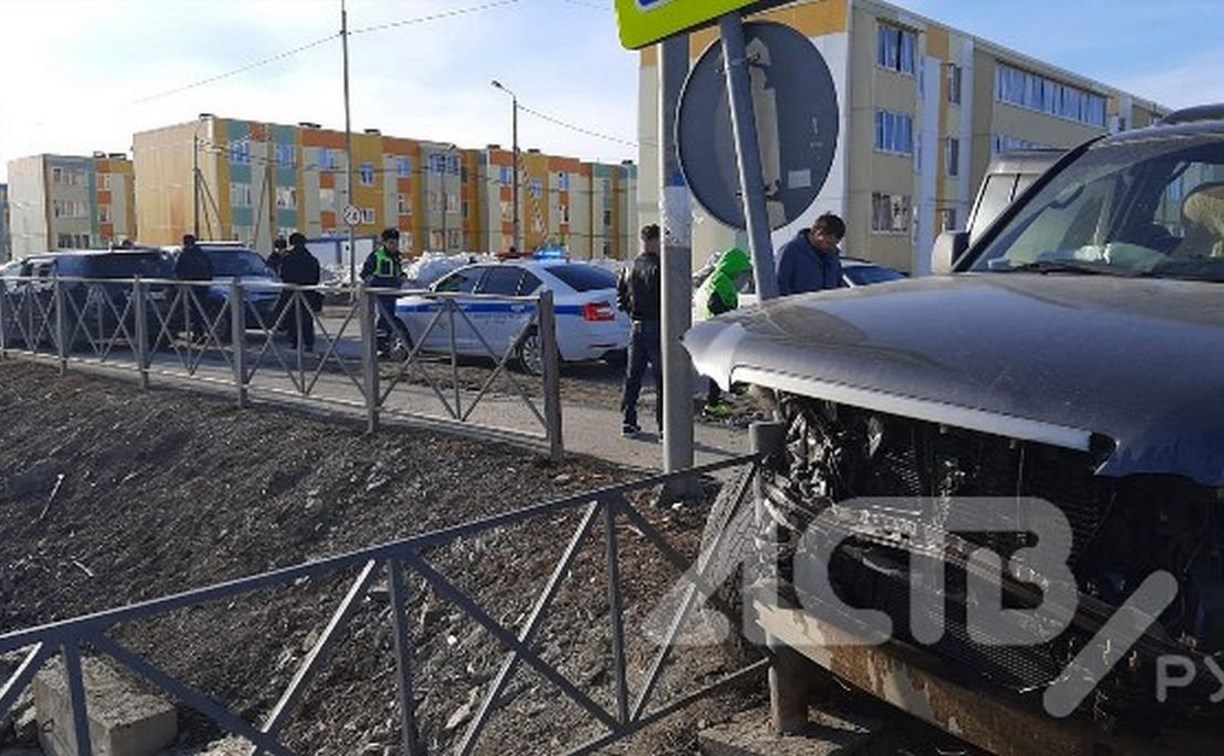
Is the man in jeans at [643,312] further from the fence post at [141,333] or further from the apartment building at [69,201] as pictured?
the apartment building at [69,201]

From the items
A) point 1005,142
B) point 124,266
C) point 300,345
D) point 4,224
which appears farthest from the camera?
point 4,224

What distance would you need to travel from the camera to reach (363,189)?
232 ft

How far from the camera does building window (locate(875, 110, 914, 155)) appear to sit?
124 feet

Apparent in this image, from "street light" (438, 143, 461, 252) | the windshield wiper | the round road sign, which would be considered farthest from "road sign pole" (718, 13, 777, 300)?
"street light" (438, 143, 461, 252)

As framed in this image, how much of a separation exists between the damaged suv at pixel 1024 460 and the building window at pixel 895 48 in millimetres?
36062

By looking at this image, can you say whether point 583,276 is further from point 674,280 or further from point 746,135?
point 746,135

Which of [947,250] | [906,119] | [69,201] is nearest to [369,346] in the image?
[947,250]

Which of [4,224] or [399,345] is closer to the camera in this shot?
[399,345]

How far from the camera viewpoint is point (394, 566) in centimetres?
309

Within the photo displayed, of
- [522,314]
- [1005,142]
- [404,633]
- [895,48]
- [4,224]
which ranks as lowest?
[404,633]

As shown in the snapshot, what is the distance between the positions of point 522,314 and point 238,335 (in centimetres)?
317

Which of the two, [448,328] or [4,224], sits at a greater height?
[4,224]

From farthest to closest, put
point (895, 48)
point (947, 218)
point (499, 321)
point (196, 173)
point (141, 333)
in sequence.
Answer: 1. point (196, 173)
2. point (947, 218)
3. point (895, 48)
4. point (141, 333)
5. point (499, 321)

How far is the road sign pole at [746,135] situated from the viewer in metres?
4.13
